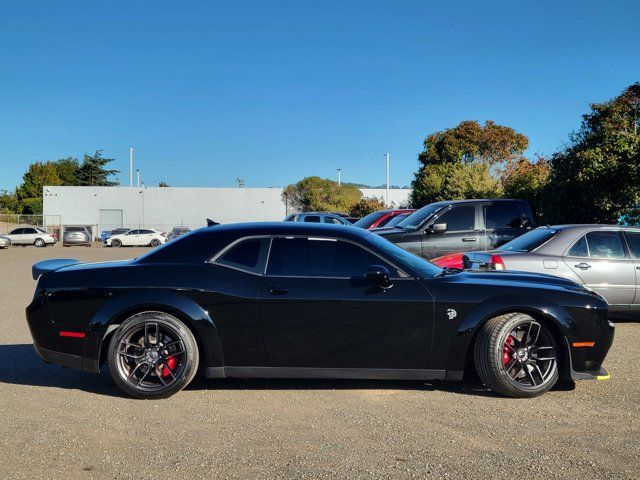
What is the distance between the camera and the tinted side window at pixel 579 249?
808 cm

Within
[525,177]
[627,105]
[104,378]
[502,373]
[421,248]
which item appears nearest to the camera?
[502,373]

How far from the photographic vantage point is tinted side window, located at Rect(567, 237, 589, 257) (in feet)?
26.5

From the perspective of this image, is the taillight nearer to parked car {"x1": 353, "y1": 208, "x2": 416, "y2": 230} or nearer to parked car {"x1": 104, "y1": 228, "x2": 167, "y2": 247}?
parked car {"x1": 353, "y1": 208, "x2": 416, "y2": 230}

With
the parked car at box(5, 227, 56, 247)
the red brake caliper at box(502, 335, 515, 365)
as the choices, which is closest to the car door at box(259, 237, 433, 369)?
the red brake caliper at box(502, 335, 515, 365)

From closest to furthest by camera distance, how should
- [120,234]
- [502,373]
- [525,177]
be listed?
[502,373], [525,177], [120,234]

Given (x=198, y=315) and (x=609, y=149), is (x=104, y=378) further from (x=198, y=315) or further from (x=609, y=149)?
(x=609, y=149)

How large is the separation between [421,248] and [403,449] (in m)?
7.88

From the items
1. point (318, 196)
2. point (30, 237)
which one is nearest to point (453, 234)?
point (30, 237)

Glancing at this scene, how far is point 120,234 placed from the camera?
141 feet

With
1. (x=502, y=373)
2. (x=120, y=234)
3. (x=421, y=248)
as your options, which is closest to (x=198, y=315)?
(x=502, y=373)

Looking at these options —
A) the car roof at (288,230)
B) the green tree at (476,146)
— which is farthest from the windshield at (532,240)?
the green tree at (476,146)

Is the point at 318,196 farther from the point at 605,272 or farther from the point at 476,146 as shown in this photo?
the point at 605,272

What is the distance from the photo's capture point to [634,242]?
825 centimetres

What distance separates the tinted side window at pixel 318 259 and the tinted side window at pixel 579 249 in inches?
160
